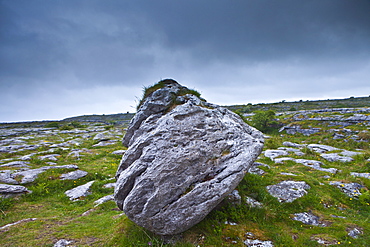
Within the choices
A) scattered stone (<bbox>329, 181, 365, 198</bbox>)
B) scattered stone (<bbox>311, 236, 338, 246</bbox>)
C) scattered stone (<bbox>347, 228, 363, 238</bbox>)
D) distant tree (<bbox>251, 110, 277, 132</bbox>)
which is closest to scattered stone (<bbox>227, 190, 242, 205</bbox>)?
scattered stone (<bbox>311, 236, 338, 246</bbox>)

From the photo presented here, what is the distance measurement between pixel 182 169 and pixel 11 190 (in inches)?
544

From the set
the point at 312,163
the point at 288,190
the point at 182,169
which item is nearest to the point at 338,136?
the point at 312,163

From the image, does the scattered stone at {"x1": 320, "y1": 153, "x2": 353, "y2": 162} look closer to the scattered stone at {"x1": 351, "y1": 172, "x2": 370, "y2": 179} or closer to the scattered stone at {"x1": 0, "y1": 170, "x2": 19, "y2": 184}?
the scattered stone at {"x1": 351, "y1": 172, "x2": 370, "y2": 179}

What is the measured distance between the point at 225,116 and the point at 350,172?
12.5 m

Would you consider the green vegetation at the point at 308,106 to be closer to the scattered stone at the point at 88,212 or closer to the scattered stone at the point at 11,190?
the scattered stone at the point at 88,212

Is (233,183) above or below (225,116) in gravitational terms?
below

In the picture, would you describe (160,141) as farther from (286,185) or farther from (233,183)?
(286,185)

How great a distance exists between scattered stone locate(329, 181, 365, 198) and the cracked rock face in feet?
24.6

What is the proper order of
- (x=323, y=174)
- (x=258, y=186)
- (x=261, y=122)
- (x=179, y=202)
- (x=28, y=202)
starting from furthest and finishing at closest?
(x=261, y=122)
(x=323, y=174)
(x=28, y=202)
(x=258, y=186)
(x=179, y=202)

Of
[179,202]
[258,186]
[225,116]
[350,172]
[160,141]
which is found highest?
[225,116]

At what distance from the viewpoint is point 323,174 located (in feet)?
44.8

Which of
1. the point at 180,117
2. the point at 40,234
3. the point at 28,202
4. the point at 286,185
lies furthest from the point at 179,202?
the point at 28,202

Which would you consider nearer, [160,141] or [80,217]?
[160,141]

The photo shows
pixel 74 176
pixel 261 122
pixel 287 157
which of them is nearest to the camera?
pixel 74 176
